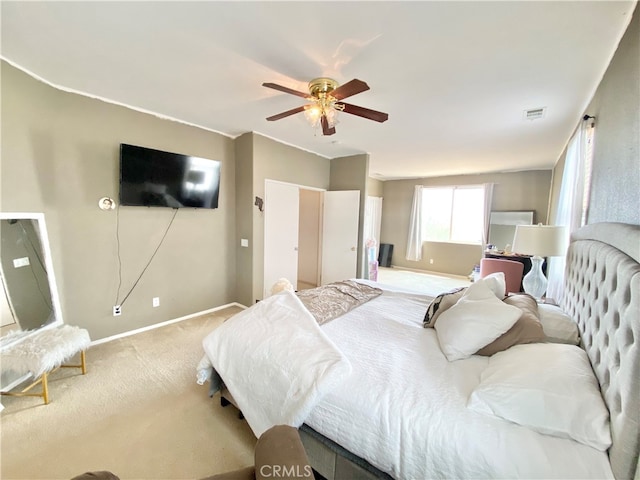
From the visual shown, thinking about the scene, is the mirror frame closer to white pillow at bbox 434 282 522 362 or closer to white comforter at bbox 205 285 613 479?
white comforter at bbox 205 285 613 479

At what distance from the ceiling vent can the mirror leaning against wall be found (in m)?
4.75

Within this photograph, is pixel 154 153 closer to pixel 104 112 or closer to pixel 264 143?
pixel 104 112

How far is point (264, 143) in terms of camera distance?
12.1 feet

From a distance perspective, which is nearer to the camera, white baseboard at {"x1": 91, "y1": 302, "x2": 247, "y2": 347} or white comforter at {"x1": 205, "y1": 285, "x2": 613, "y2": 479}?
white comforter at {"x1": 205, "y1": 285, "x2": 613, "y2": 479}

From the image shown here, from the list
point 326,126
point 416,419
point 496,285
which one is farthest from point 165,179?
point 496,285

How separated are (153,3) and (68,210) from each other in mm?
2121

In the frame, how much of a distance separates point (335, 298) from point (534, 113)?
9.05ft

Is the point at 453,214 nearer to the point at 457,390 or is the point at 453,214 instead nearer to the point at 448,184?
the point at 448,184

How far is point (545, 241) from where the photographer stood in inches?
89.8

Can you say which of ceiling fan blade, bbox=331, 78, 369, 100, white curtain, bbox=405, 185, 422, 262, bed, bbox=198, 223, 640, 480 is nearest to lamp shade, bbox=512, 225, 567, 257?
bed, bbox=198, 223, 640, 480

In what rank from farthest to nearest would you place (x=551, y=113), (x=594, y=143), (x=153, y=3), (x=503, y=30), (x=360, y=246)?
(x=360, y=246) → (x=551, y=113) → (x=594, y=143) → (x=503, y=30) → (x=153, y=3)

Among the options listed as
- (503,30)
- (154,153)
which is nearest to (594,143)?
(503,30)

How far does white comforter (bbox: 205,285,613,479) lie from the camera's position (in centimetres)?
91

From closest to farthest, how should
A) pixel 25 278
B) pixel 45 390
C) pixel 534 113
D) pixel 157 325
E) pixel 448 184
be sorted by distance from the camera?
pixel 45 390 → pixel 25 278 → pixel 534 113 → pixel 157 325 → pixel 448 184
